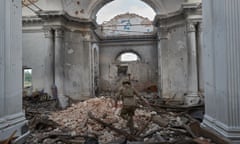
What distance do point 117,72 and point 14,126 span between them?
65.4ft

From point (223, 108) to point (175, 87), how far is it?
11.3 metres

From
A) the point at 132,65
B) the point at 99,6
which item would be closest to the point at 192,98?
the point at 99,6

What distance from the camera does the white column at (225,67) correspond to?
324cm

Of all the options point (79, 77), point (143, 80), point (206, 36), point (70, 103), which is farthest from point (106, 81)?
point (206, 36)

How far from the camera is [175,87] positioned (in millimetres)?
14492

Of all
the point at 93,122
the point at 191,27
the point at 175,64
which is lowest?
the point at 93,122

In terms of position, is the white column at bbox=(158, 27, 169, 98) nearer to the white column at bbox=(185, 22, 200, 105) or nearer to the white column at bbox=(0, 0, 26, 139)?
the white column at bbox=(185, 22, 200, 105)

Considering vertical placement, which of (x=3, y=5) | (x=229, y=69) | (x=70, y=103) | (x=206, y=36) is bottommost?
(x=70, y=103)

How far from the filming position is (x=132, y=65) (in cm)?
2364

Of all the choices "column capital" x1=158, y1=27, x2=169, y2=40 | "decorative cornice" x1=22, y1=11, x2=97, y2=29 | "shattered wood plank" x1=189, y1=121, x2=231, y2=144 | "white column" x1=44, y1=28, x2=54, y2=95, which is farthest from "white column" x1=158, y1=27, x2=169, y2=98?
"shattered wood plank" x1=189, y1=121, x2=231, y2=144

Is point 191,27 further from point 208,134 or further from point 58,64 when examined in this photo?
point 208,134

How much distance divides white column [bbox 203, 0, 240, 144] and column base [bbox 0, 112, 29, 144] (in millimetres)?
3260

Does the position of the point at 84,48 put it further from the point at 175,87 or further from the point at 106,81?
the point at 106,81

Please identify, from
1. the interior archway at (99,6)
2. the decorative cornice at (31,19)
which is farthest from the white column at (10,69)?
the interior archway at (99,6)
